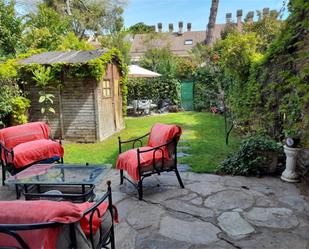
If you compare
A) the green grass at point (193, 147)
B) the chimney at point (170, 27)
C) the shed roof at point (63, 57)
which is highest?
the chimney at point (170, 27)

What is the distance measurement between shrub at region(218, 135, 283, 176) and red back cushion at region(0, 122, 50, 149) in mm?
3296

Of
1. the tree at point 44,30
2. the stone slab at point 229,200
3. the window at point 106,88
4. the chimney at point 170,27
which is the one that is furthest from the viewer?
the chimney at point 170,27

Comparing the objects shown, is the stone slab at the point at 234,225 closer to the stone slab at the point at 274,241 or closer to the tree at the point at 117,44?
the stone slab at the point at 274,241

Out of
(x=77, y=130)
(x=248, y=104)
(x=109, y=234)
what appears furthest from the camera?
(x=77, y=130)

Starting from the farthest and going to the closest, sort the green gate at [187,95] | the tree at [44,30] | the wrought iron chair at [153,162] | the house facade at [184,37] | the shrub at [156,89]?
1. the house facade at [184,37]
2. the green gate at [187,95]
3. the shrub at [156,89]
4. the tree at [44,30]
5. the wrought iron chair at [153,162]

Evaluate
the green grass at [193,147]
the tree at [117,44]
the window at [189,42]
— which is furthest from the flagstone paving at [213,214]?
the window at [189,42]

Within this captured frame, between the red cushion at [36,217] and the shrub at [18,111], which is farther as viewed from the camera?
the shrub at [18,111]

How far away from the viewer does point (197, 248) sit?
7.80 ft

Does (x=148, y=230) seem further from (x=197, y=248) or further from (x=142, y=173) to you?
(x=142, y=173)

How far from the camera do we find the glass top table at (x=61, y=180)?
291cm

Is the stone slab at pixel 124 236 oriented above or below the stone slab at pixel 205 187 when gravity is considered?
below

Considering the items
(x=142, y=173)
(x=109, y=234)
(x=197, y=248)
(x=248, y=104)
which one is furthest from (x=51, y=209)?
(x=248, y=104)

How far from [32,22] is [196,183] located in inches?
520

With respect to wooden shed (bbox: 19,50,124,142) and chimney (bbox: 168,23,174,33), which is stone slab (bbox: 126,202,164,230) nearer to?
wooden shed (bbox: 19,50,124,142)
